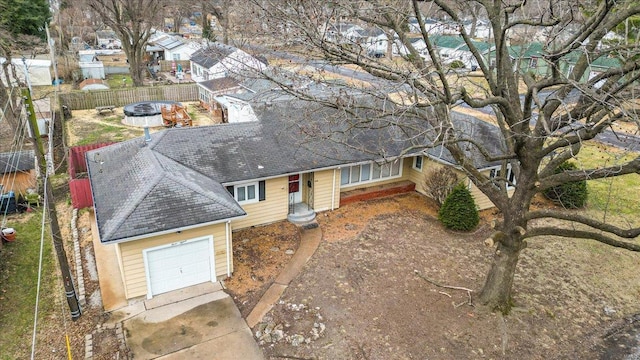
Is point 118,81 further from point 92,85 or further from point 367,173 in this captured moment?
point 367,173

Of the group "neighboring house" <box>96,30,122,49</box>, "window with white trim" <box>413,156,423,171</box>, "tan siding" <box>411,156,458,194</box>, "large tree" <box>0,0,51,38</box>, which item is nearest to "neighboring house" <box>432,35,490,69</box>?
"tan siding" <box>411,156,458,194</box>

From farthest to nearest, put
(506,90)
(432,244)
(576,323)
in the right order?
(432,244)
(576,323)
(506,90)

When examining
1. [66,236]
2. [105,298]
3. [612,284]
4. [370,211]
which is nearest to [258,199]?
[370,211]

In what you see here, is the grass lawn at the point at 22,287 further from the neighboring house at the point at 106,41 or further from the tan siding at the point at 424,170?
the neighboring house at the point at 106,41

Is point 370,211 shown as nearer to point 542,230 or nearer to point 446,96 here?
point 542,230

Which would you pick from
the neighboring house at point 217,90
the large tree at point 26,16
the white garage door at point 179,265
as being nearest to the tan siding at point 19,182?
the white garage door at point 179,265

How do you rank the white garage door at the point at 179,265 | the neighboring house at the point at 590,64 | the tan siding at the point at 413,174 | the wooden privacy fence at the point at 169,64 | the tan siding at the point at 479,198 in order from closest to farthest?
1. the neighboring house at the point at 590,64
2. the white garage door at the point at 179,265
3. the tan siding at the point at 479,198
4. the tan siding at the point at 413,174
5. the wooden privacy fence at the point at 169,64

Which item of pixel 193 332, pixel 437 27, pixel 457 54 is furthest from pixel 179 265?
pixel 457 54
